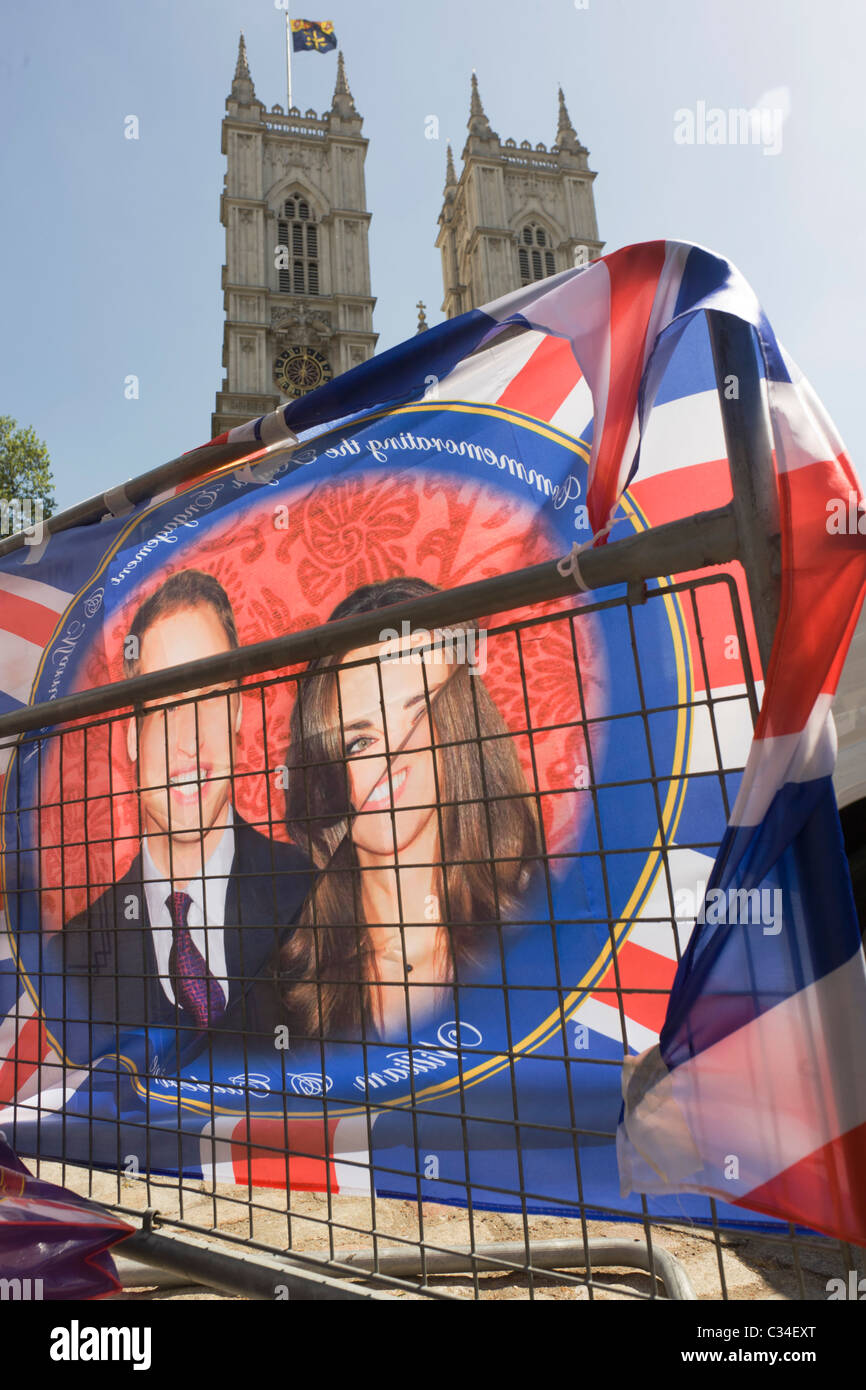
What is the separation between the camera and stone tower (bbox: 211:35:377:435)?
104 feet

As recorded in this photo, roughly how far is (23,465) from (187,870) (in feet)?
84.1

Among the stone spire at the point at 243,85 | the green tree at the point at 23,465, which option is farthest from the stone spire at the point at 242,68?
the green tree at the point at 23,465

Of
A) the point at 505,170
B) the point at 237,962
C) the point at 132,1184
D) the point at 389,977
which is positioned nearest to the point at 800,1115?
the point at 389,977

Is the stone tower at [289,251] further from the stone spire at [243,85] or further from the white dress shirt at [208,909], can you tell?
the white dress shirt at [208,909]

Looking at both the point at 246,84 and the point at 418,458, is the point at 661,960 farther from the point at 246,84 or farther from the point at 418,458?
the point at 246,84

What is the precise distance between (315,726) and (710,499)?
1.29m

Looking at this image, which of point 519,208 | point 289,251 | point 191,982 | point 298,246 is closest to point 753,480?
point 191,982

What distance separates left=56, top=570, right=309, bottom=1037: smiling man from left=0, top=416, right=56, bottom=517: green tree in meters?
24.0

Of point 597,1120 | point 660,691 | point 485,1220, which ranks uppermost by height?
point 660,691

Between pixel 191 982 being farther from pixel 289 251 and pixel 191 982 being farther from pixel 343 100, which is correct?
pixel 343 100

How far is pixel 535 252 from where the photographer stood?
3569cm

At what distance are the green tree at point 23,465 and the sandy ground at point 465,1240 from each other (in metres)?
24.8

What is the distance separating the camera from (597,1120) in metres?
1.93

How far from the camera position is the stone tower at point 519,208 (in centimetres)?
3438
